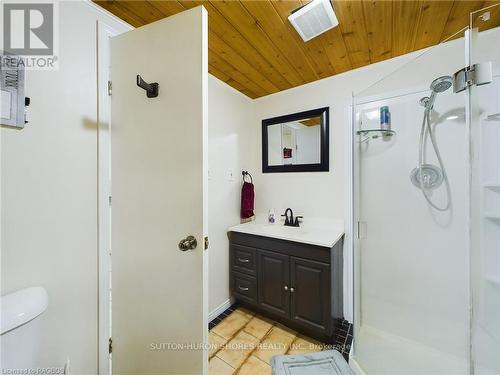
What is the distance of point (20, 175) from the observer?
863 millimetres

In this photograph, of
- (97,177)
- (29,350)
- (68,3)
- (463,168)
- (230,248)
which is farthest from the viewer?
(230,248)

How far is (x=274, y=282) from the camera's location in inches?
68.0

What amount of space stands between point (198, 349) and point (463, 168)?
6.18 feet

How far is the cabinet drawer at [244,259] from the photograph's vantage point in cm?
185

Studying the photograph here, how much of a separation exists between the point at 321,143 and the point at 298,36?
0.90 m

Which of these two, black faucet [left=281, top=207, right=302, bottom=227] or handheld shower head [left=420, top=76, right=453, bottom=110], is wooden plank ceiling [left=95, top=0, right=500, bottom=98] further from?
black faucet [left=281, top=207, right=302, bottom=227]

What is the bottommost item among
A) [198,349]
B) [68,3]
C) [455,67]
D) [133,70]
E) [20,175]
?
[198,349]

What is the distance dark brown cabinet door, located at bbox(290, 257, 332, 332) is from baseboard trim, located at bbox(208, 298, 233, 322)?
2.23 ft

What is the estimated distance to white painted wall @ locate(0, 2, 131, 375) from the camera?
843 millimetres

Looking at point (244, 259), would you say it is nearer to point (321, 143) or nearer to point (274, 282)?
point (274, 282)

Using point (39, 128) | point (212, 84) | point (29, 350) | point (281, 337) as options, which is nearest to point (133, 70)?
point (39, 128)

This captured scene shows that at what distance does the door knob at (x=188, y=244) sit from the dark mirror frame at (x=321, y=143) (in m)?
1.46

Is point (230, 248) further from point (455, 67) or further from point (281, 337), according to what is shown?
point (455, 67)

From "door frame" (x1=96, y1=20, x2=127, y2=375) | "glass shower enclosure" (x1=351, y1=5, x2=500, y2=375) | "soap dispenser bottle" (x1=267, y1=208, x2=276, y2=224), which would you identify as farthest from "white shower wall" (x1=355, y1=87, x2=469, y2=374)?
"door frame" (x1=96, y1=20, x2=127, y2=375)
